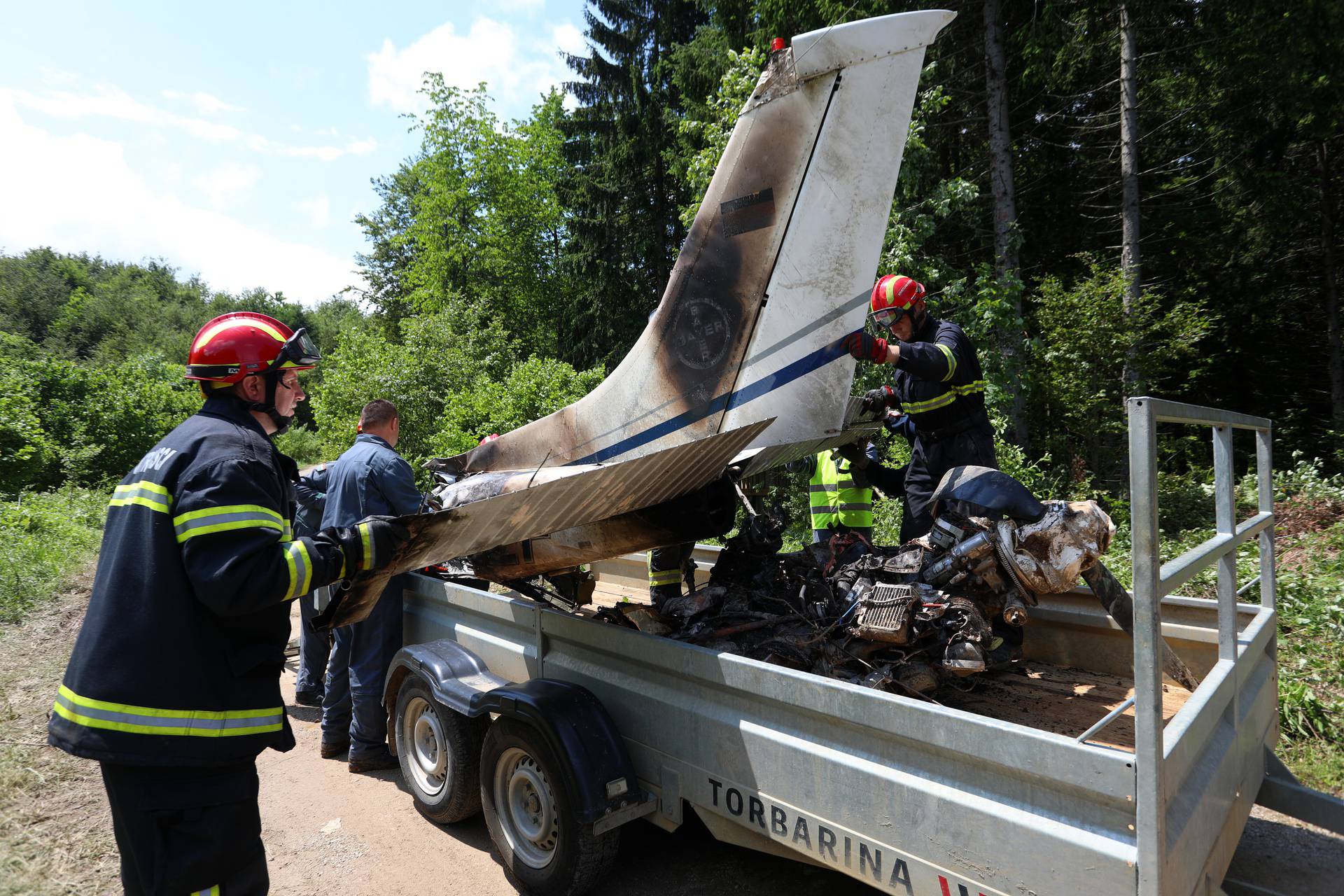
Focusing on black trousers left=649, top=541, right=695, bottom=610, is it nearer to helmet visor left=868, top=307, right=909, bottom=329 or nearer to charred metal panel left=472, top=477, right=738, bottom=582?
charred metal panel left=472, top=477, right=738, bottom=582

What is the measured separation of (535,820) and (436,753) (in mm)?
955

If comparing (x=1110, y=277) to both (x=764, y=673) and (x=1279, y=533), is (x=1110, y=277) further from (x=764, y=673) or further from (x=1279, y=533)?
(x=764, y=673)

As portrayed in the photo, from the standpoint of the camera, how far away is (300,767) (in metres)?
4.89

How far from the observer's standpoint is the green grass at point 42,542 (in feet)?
28.5

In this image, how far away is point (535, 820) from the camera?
3363 millimetres

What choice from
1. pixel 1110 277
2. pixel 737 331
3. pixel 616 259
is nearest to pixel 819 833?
pixel 737 331

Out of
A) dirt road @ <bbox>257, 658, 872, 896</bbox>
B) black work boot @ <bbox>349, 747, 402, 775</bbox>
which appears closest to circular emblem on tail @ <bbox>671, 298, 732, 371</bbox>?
A: dirt road @ <bbox>257, 658, 872, 896</bbox>

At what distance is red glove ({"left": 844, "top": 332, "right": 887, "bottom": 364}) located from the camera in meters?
3.54

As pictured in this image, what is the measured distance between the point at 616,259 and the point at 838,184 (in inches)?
743

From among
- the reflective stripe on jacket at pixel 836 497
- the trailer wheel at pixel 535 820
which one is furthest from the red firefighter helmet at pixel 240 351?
the reflective stripe on jacket at pixel 836 497

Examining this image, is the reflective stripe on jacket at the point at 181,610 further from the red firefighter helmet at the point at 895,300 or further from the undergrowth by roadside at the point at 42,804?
the red firefighter helmet at the point at 895,300

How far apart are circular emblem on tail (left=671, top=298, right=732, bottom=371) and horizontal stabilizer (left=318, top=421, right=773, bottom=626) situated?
565mm

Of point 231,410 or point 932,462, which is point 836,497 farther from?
point 231,410

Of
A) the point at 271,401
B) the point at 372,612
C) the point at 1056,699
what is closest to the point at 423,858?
the point at 372,612
